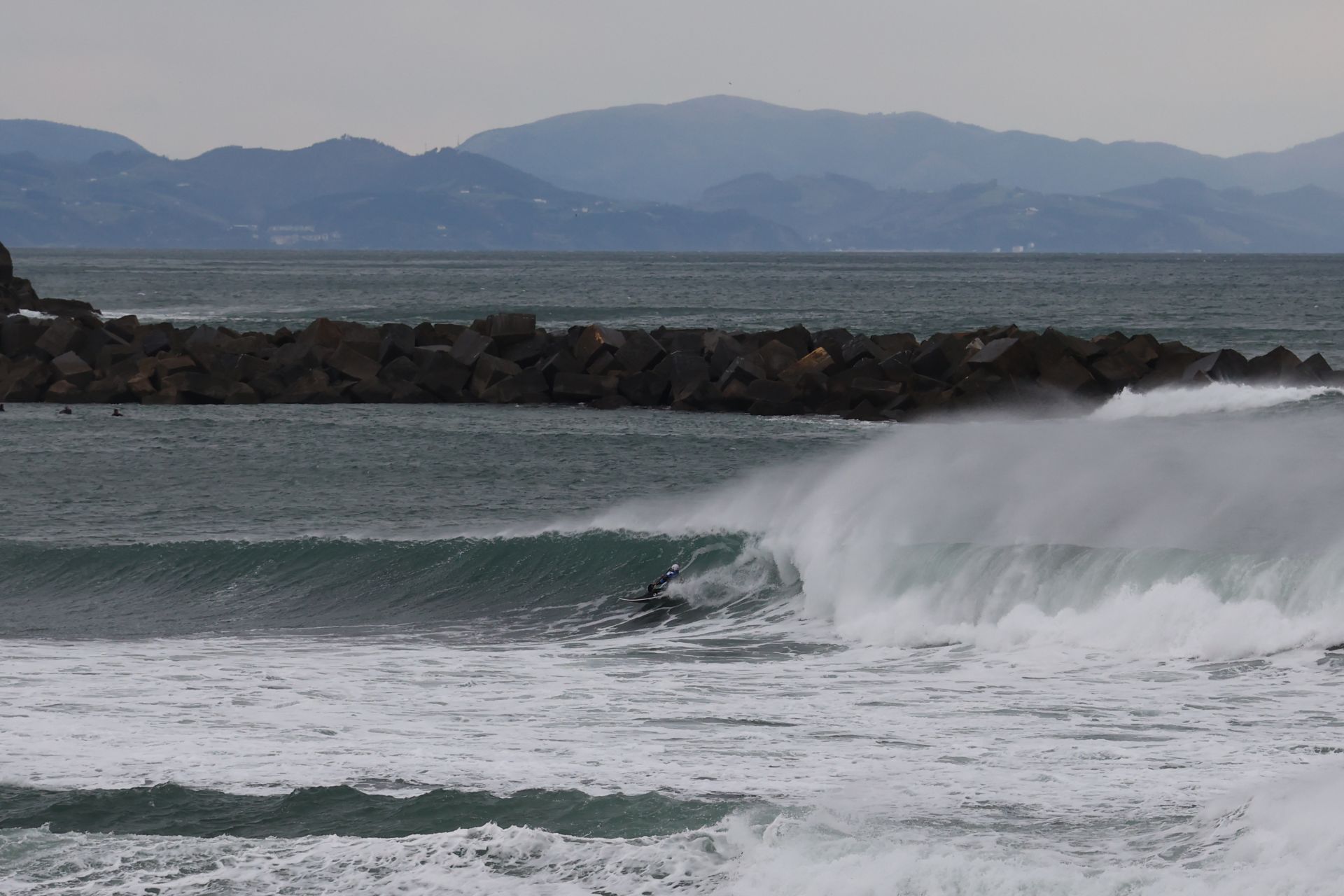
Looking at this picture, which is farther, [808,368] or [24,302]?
[24,302]

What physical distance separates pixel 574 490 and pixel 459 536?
175 inches

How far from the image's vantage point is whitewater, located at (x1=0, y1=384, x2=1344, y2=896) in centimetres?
935

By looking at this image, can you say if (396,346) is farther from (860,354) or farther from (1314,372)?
(1314,372)

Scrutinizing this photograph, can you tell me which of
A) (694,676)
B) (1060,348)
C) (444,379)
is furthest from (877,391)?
(694,676)

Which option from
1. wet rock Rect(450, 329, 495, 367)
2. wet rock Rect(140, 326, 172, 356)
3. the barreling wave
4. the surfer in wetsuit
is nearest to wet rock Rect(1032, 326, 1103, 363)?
wet rock Rect(450, 329, 495, 367)

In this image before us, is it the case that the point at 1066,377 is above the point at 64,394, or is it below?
above

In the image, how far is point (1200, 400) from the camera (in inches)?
1297

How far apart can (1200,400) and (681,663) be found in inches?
843

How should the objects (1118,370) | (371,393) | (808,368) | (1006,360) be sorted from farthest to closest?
(371,393) → (808,368) → (1118,370) → (1006,360)

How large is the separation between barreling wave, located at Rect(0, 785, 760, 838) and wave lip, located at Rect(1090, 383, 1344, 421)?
76.4 ft

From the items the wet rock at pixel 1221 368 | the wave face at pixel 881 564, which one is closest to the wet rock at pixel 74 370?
the wave face at pixel 881 564

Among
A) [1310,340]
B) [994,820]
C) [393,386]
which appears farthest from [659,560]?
[1310,340]

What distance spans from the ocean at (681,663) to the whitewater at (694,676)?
0.14 ft

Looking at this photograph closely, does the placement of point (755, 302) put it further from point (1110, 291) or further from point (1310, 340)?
point (1310, 340)
